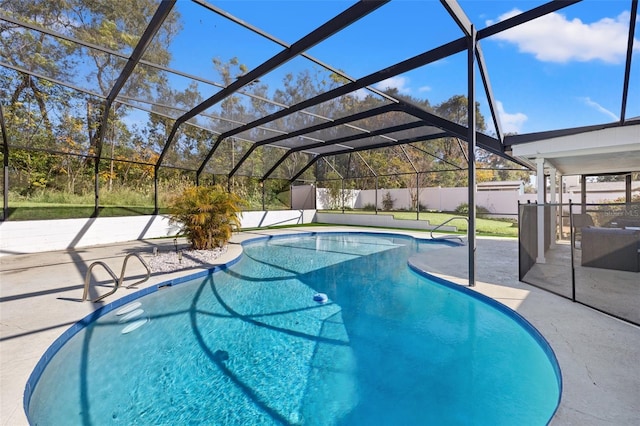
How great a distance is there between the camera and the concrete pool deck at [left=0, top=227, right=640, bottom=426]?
205 cm

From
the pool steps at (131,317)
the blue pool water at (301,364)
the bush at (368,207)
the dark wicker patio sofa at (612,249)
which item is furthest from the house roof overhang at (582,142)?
the bush at (368,207)

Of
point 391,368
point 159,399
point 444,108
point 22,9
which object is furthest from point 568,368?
point 22,9

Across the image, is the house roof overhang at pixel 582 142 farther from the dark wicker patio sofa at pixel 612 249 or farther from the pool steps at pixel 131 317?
the pool steps at pixel 131 317

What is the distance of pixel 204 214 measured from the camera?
25.4 ft

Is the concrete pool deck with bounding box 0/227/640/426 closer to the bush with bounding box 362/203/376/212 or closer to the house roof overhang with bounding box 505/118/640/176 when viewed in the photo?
the house roof overhang with bounding box 505/118/640/176

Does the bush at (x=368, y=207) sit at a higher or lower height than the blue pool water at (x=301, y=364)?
higher

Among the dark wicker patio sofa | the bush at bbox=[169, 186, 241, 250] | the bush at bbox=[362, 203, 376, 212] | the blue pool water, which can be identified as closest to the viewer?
the blue pool water

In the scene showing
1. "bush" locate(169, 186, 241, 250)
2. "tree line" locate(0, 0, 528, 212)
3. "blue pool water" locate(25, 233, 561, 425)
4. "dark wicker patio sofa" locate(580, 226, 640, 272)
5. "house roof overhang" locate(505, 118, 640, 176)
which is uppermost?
"tree line" locate(0, 0, 528, 212)

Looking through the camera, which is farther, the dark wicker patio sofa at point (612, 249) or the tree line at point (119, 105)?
the dark wicker patio sofa at point (612, 249)

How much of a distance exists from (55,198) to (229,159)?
6.20 metres

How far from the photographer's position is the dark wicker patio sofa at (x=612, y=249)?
17.9 ft

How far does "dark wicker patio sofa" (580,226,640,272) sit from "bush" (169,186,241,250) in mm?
8204

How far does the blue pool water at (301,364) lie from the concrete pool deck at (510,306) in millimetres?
193

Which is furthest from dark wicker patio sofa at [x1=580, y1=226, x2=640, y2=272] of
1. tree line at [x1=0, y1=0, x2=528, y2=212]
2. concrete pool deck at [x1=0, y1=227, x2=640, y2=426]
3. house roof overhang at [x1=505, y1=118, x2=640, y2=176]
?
tree line at [x1=0, y1=0, x2=528, y2=212]
